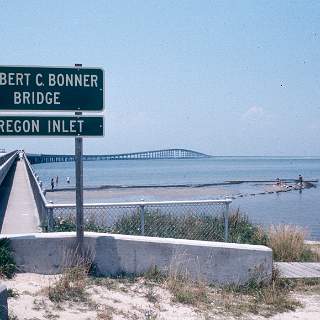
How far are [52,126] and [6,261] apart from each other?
6.37 ft

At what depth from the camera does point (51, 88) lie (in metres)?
7.63

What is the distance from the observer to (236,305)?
23.3ft

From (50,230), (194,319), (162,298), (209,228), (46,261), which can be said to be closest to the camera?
(194,319)

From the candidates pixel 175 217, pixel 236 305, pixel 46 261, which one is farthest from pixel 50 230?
pixel 236 305

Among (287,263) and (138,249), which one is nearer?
(138,249)

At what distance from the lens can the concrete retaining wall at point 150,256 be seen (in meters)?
7.66

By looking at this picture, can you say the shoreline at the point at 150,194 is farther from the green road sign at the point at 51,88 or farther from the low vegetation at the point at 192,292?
the low vegetation at the point at 192,292

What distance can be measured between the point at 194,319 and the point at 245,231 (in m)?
5.67

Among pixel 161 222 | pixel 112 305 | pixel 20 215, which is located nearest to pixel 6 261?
pixel 112 305

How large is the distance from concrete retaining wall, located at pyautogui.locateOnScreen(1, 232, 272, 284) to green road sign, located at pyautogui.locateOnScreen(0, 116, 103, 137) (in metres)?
1.47

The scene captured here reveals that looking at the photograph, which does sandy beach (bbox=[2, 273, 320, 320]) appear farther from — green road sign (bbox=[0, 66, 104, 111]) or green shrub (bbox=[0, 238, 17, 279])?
green road sign (bbox=[0, 66, 104, 111])

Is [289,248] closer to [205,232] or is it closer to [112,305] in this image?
[205,232]

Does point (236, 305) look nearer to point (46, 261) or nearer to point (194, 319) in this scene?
point (194, 319)

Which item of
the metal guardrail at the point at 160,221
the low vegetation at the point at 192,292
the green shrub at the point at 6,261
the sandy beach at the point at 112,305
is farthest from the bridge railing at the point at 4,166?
the sandy beach at the point at 112,305
